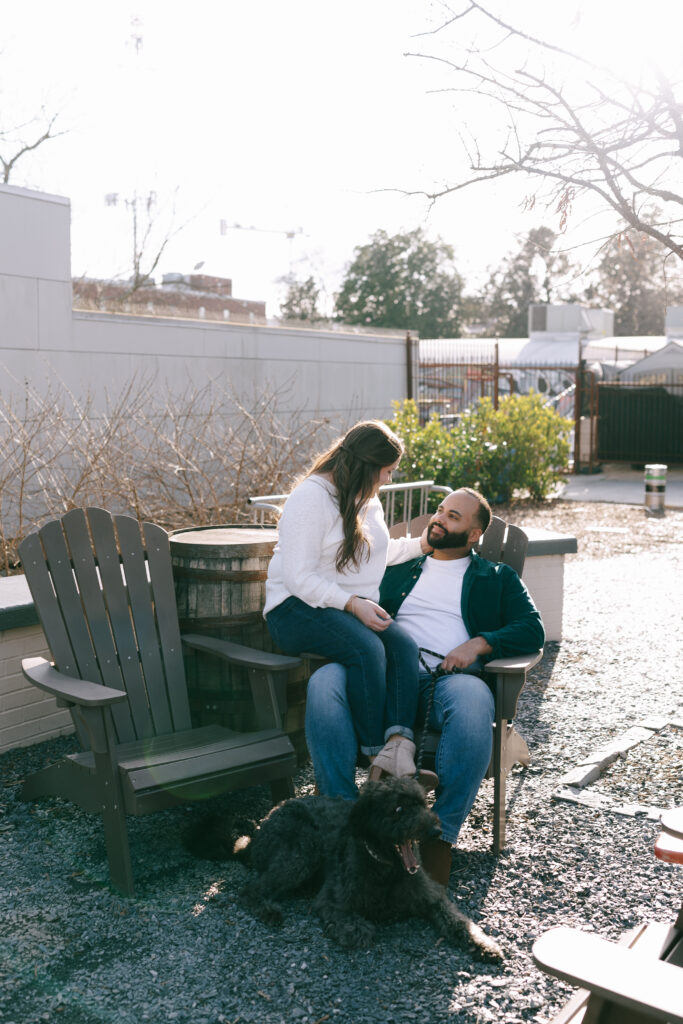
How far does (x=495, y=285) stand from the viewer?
66562 millimetres

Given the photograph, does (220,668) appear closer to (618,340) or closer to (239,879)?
(239,879)

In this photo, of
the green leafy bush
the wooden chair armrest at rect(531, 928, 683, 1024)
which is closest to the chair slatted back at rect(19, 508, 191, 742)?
the wooden chair armrest at rect(531, 928, 683, 1024)

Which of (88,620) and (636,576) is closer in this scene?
(88,620)

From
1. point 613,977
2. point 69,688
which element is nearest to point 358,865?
point 69,688

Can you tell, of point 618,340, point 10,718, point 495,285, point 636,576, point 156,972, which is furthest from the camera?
point 495,285

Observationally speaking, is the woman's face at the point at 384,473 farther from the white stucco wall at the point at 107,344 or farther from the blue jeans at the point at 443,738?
the white stucco wall at the point at 107,344

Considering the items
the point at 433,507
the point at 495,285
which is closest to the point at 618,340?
the point at 433,507

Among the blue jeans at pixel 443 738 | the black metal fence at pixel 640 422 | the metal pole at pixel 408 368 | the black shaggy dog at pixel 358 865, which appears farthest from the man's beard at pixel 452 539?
the black metal fence at pixel 640 422

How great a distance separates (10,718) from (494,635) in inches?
91.2

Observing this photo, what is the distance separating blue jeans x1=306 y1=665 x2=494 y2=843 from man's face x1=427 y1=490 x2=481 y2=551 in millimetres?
615

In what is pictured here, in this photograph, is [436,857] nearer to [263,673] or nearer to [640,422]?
[263,673]

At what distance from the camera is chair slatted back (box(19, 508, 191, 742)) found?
3.81 m

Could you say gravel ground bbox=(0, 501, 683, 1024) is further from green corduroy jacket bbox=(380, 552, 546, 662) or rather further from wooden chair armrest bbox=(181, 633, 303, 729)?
green corduroy jacket bbox=(380, 552, 546, 662)

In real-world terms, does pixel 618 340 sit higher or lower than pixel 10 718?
higher
